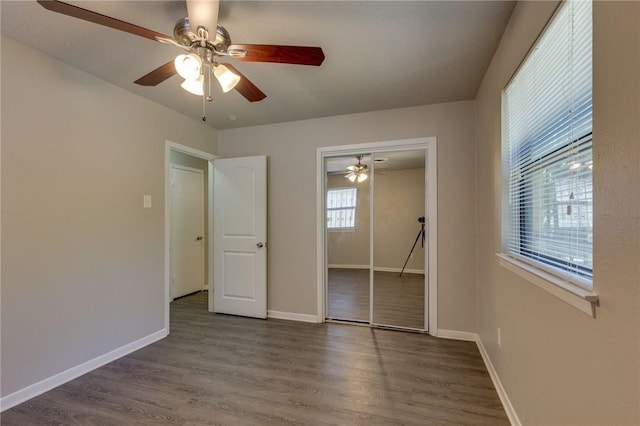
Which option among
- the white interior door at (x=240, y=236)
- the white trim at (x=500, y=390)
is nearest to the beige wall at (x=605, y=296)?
the white trim at (x=500, y=390)

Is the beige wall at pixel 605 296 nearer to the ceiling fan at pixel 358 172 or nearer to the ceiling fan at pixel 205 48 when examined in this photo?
the ceiling fan at pixel 205 48

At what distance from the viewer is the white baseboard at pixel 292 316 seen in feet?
11.8

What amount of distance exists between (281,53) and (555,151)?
4.81 feet

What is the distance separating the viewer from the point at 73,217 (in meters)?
2.38

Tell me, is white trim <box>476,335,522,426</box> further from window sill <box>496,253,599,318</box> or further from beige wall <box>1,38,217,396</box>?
beige wall <box>1,38,217,396</box>

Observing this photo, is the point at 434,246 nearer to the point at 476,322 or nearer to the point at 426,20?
the point at 476,322

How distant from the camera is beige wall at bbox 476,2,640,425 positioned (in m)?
0.80

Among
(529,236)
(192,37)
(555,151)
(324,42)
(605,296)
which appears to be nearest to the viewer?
(605,296)

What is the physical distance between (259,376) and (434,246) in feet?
6.98

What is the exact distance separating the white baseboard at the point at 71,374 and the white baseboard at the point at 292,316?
49.1 inches

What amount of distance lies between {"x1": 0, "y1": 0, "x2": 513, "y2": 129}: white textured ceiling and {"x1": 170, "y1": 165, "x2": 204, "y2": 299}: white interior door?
1.97 meters

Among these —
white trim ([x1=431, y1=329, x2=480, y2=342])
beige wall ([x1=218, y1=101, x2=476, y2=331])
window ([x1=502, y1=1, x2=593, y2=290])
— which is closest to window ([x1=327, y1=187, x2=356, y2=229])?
beige wall ([x1=218, y1=101, x2=476, y2=331])

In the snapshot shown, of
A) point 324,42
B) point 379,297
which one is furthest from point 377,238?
point 324,42

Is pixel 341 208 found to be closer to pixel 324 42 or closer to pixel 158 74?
pixel 324 42
